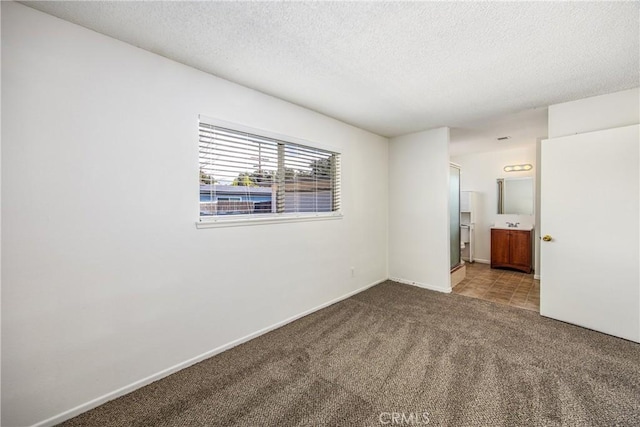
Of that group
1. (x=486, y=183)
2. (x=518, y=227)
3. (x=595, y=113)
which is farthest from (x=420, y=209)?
(x=486, y=183)

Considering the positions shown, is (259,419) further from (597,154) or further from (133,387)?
(597,154)

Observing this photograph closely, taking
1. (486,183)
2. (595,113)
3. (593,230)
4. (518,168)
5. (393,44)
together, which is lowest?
(593,230)

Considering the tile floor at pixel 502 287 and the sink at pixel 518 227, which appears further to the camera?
the sink at pixel 518 227

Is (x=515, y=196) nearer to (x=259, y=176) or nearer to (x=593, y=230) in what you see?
(x=593, y=230)

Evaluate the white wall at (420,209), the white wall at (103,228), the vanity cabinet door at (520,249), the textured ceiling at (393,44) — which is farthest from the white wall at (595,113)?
the white wall at (103,228)

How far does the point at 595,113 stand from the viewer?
9.27 ft

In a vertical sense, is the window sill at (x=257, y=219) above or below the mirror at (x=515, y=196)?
below

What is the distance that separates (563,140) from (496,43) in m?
1.84

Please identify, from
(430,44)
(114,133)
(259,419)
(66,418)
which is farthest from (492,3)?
(66,418)

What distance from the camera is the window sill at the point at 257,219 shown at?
7.55 feet

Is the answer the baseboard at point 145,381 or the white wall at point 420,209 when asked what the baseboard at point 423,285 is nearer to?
the white wall at point 420,209

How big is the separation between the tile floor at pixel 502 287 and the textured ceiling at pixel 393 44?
8.36 ft

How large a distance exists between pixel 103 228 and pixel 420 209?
3882 millimetres

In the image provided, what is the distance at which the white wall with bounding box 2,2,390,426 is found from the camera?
4.94ft
